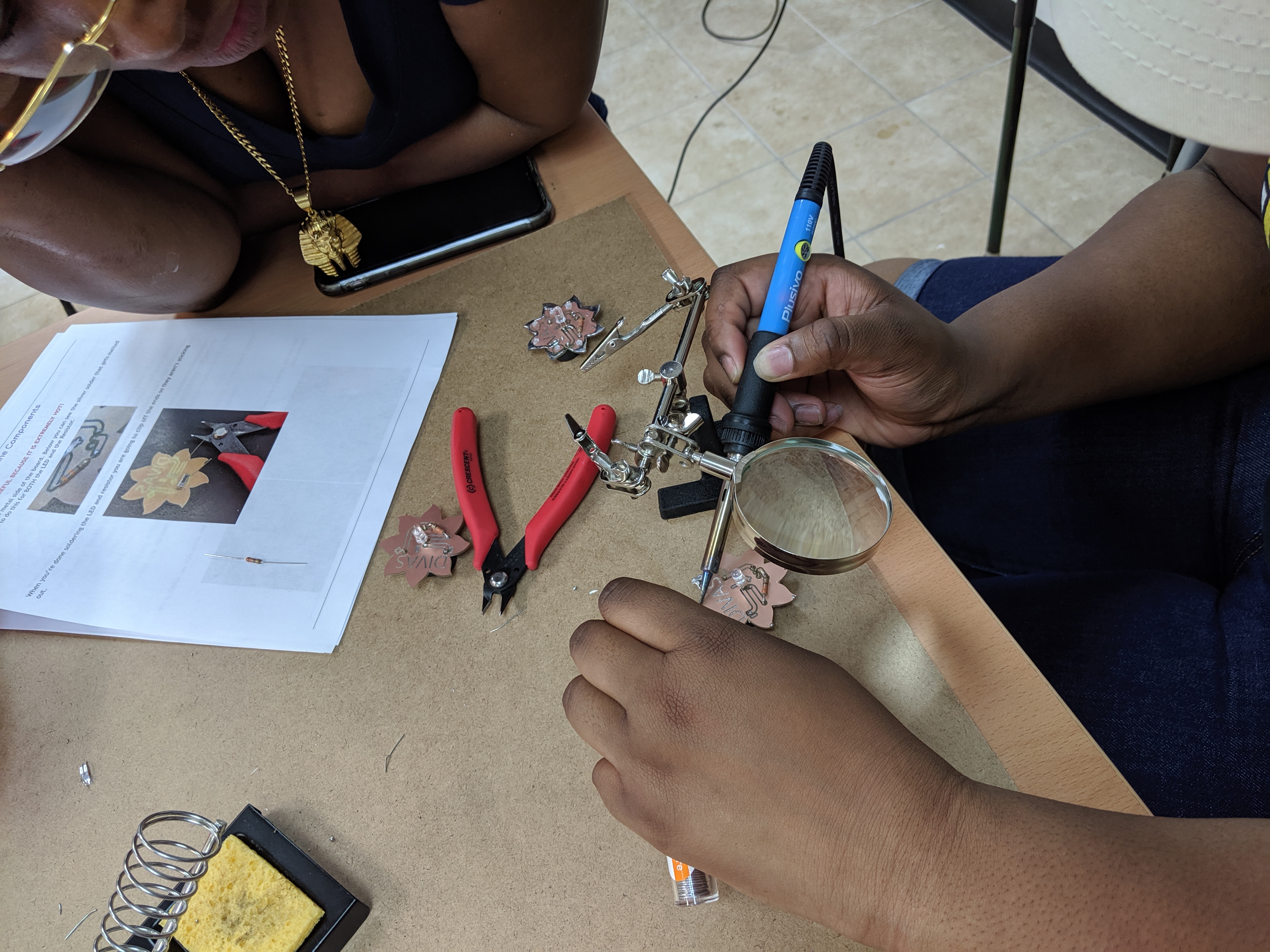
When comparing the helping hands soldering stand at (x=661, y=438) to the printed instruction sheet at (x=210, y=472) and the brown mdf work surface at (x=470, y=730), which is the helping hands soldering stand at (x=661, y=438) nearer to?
the brown mdf work surface at (x=470, y=730)

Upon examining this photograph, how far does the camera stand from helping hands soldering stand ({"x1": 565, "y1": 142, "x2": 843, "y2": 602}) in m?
0.61

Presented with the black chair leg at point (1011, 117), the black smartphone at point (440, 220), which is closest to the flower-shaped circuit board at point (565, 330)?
the black smartphone at point (440, 220)

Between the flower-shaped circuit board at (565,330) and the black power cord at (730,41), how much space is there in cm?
143

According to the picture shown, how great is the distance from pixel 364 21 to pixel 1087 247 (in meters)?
0.78

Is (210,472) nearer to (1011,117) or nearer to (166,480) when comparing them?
(166,480)

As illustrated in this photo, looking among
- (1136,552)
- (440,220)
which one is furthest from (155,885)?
(1136,552)

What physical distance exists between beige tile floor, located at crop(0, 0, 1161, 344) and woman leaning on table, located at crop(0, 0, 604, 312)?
1.10 metres

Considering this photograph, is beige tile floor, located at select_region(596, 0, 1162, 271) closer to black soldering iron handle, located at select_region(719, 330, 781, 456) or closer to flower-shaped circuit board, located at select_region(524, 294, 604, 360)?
flower-shaped circuit board, located at select_region(524, 294, 604, 360)

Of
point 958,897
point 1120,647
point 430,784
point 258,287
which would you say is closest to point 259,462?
point 258,287

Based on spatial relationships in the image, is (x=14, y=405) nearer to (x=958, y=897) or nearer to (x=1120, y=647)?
(x=958, y=897)

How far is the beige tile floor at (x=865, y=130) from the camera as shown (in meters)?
1.91

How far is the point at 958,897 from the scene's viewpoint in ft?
1.42

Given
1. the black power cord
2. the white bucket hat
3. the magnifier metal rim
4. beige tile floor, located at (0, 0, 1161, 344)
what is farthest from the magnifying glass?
the black power cord

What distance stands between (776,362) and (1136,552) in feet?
1.49
